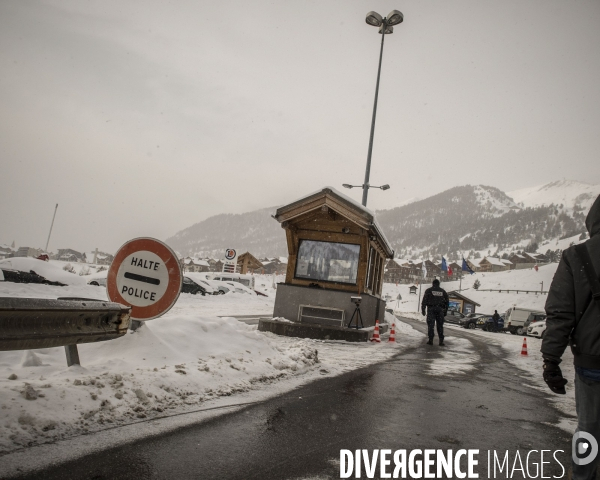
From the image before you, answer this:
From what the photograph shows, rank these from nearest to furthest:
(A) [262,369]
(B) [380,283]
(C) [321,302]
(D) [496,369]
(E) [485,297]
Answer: (A) [262,369]
(D) [496,369]
(C) [321,302]
(B) [380,283]
(E) [485,297]

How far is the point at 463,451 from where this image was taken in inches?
137

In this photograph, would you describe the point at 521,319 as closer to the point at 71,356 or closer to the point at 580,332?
the point at 580,332

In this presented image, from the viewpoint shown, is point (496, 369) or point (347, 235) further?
point (347, 235)

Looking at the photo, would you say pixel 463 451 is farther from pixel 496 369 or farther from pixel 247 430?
pixel 496 369

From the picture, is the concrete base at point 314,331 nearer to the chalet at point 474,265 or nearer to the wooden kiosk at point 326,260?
the wooden kiosk at point 326,260

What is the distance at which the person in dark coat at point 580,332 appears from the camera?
8.04 feet

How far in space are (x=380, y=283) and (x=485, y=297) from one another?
7552cm

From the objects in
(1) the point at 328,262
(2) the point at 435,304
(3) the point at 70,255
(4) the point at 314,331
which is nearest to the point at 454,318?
(2) the point at 435,304

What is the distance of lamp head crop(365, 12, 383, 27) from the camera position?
58.7 feet

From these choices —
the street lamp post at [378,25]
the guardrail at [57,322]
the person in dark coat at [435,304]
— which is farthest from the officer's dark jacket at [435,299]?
the guardrail at [57,322]

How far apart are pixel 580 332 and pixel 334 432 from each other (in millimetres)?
2075

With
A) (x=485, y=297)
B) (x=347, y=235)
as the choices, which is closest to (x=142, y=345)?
(x=347, y=235)

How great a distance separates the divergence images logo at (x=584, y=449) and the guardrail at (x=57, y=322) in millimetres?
3677

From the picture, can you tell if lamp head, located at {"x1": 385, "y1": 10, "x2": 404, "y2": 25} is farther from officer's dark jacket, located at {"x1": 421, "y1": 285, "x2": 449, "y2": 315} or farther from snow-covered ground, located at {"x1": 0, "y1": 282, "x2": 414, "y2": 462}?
snow-covered ground, located at {"x1": 0, "y1": 282, "x2": 414, "y2": 462}
